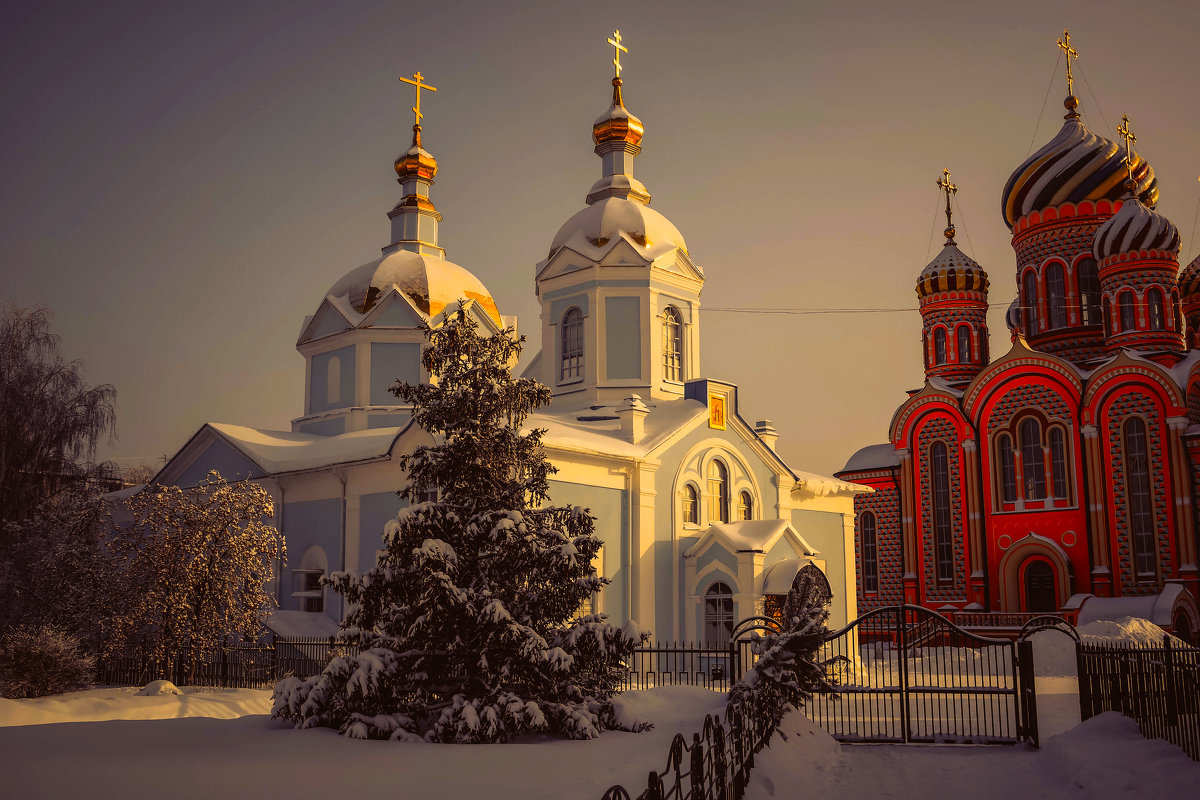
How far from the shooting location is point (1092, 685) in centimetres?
1271

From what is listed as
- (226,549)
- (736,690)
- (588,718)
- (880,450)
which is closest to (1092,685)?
(736,690)

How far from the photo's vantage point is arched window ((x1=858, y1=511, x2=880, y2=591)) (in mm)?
33031

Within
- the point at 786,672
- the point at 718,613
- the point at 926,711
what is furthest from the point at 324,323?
the point at 786,672

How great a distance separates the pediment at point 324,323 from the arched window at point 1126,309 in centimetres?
2118

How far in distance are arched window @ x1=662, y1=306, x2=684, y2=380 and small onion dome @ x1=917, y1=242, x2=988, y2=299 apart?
12516 millimetres

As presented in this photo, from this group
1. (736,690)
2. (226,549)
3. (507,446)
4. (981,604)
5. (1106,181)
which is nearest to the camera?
(736,690)

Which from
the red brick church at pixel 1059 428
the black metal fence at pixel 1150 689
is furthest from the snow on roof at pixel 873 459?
the black metal fence at pixel 1150 689

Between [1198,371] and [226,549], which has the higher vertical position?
[1198,371]

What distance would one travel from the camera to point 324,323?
2544cm

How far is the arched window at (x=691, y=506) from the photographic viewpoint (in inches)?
915

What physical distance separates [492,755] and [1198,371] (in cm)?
2400

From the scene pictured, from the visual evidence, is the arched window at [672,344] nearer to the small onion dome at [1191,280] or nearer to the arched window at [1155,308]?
the arched window at [1155,308]

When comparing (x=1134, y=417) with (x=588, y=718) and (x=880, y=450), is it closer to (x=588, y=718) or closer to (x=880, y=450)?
(x=880, y=450)

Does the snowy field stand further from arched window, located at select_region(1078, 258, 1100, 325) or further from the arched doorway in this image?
arched window, located at select_region(1078, 258, 1100, 325)
